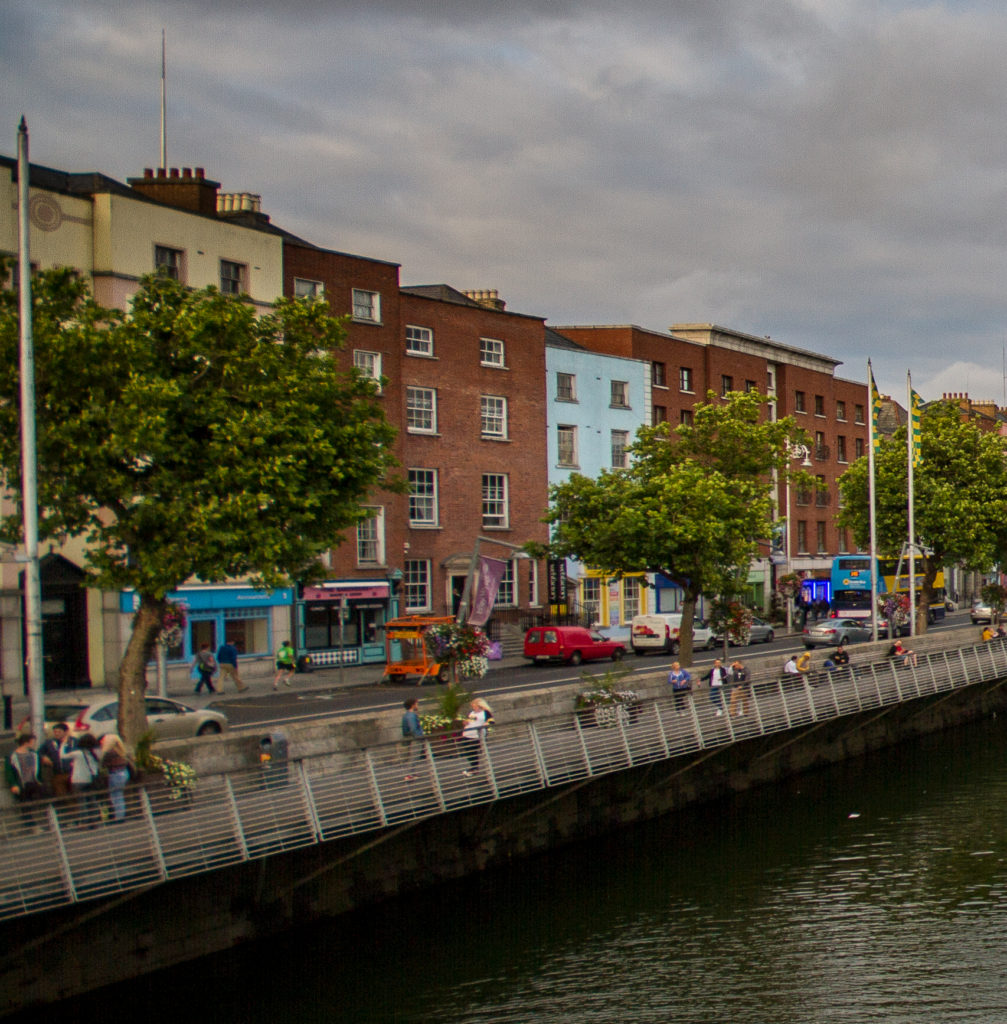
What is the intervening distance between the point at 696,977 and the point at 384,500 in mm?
35654

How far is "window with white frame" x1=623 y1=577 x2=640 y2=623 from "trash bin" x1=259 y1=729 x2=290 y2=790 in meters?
44.9

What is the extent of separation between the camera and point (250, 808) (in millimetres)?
19031

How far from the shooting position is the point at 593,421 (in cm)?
6550

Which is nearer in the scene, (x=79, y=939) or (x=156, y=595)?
(x=79, y=939)

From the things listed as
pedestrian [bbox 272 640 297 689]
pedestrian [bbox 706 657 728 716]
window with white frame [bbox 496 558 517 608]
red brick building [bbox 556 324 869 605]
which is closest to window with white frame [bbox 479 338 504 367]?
window with white frame [bbox 496 558 517 608]

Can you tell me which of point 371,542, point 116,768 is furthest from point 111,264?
point 116,768

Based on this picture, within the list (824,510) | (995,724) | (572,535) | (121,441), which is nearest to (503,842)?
(121,441)

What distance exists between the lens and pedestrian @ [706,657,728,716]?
29.8 metres

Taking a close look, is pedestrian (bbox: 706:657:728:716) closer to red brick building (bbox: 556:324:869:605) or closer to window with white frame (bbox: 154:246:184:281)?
window with white frame (bbox: 154:246:184:281)

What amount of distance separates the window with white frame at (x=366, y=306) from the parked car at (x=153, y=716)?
24.3 meters

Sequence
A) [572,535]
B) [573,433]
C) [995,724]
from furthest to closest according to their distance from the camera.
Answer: [573,433] < [995,724] < [572,535]

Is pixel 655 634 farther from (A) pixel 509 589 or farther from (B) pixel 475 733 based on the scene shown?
(B) pixel 475 733

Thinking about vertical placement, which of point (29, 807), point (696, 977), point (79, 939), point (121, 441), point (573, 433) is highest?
point (573, 433)

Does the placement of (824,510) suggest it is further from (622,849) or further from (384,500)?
(622,849)
